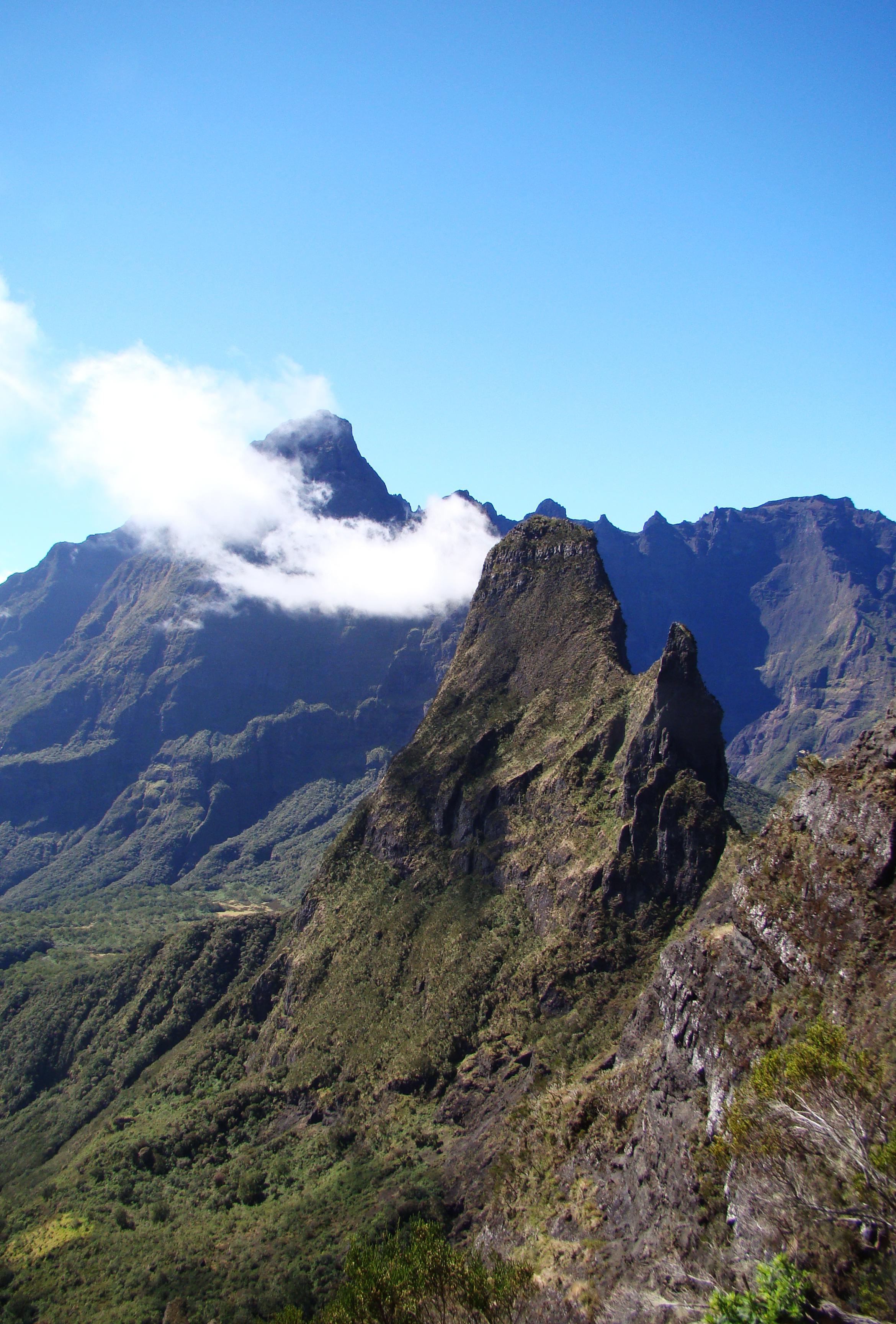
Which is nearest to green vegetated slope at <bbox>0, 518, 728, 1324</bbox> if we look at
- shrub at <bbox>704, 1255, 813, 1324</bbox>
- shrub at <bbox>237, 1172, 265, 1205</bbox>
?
shrub at <bbox>237, 1172, 265, 1205</bbox>

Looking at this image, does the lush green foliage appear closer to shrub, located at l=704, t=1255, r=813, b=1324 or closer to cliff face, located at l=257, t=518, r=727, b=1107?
shrub, located at l=704, t=1255, r=813, b=1324

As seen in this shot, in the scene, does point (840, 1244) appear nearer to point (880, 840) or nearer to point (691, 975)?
point (880, 840)

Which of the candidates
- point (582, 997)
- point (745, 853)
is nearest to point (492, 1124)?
point (582, 997)

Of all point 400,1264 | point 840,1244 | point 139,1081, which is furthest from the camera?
point 139,1081

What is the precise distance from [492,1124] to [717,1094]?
112 ft

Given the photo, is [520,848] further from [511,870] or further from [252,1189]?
[252,1189]

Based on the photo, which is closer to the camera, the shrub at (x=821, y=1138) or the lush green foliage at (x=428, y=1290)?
the shrub at (x=821, y=1138)

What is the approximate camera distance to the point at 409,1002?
92.5 metres

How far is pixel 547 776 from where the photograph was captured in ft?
329

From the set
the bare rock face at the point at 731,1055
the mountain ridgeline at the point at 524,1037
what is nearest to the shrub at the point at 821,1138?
the mountain ridgeline at the point at 524,1037

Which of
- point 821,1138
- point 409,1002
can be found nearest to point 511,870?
point 409,1002

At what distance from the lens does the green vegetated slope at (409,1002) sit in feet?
241

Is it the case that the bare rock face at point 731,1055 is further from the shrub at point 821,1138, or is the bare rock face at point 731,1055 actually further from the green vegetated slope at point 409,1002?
the green vegetated slope at point 409,1002

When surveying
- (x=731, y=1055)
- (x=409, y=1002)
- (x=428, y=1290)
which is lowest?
(x=409, y=1002)
